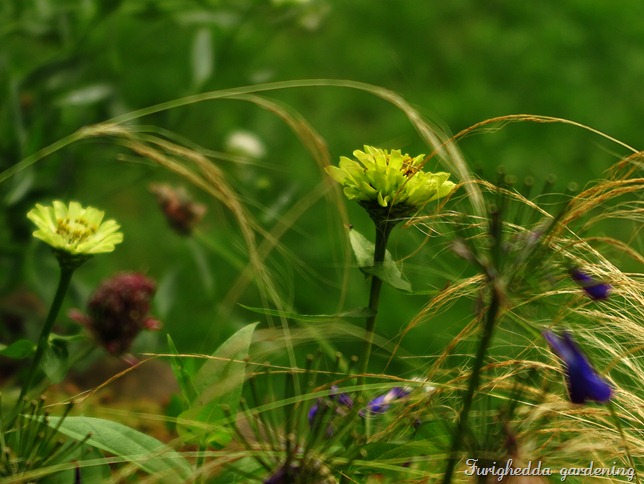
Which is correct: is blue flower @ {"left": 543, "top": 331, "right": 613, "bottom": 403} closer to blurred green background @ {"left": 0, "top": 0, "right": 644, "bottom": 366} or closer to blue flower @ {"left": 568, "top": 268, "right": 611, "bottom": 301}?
blue flower @ {"left": 568, "top": 268, "right": 611, "bottom": 301}

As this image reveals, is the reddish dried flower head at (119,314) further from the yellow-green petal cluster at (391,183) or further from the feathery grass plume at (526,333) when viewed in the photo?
the yellow-green petal cluster at (391,183)

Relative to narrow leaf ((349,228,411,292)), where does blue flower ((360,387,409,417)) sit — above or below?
below

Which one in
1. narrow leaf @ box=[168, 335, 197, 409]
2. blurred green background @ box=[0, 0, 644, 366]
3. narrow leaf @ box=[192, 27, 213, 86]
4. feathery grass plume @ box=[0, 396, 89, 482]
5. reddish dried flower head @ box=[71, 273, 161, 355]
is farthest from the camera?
narrow leaf @ box=[192, 27, 213, 86]

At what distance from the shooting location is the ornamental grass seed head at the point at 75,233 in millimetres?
902

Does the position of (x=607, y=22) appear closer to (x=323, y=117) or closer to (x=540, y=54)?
(x=540, y=54)

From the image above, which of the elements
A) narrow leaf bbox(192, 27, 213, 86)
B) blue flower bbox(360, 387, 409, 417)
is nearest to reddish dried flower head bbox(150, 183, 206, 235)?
narrow leaf bbox(192, 27, 213, 86)

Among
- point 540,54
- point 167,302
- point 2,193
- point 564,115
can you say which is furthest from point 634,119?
point 2,193

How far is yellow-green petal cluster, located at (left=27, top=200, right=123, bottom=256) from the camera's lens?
0.90m

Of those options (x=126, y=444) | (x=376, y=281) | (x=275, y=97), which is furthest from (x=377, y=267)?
(x=275, y=97)

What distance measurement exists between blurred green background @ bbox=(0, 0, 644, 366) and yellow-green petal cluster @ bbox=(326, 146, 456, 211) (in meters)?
0.67

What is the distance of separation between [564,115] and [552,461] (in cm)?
208

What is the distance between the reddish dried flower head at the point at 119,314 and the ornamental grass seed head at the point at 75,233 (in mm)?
211

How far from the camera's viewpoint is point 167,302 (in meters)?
1.79

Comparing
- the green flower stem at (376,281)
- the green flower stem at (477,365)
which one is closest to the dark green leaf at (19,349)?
the green flower stem at (376,281)
